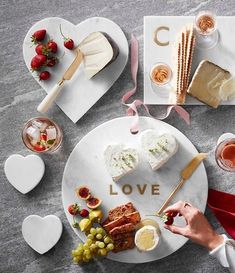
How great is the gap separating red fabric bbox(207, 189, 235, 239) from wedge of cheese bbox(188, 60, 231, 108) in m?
0.31

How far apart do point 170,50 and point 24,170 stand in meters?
0.62

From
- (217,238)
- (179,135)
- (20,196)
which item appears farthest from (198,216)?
(20,196)

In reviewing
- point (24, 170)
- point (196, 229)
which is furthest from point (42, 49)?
point (196, 229)

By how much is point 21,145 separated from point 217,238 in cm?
71

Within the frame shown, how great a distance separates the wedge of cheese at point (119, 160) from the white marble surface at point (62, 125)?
0.43ft

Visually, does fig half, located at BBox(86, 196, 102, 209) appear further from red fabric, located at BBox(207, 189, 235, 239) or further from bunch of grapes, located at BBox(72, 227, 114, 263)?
red fabric, located at BBox(207, 189, 235, 239)

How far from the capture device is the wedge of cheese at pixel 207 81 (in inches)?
71.4

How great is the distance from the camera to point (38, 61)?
186 centimetres

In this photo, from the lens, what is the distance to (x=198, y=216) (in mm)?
1697

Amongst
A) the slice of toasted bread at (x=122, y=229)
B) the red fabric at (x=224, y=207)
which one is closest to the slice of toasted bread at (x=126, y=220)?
the slice of toasted bread at (x=122, y=229)

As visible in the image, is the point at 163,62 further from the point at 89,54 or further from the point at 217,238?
the point at 217,238

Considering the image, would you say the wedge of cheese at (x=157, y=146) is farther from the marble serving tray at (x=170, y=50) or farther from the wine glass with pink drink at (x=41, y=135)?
the wine glass with pink drink at (x=41, y=135)

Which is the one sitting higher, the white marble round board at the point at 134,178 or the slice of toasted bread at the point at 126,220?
the white marble round board at the point at 134,178

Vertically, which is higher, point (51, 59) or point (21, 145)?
point (51, 59)
